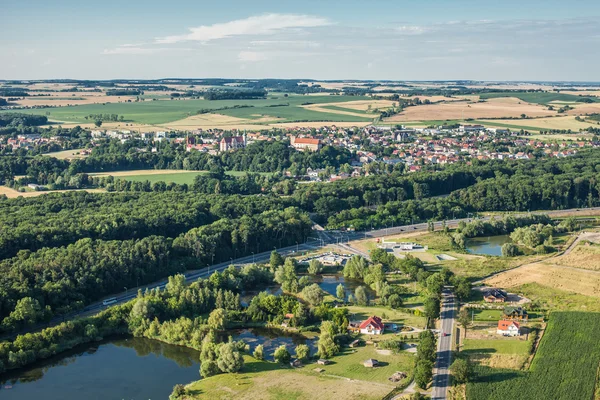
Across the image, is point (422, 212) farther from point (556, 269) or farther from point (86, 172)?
point (86, 172)

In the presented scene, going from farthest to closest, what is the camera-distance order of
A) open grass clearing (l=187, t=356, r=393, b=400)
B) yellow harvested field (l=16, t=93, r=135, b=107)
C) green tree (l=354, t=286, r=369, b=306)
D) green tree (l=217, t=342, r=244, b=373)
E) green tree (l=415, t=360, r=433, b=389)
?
yellow harvested field (l=16, t=93, r=135, b=107) → green tree (l=354, t=286, r=369, b=306) → green tree (l=217, t=342, r=244, b=373) → green tree (l=415, t=360, r=433, b=389) → open grass clearing (l=187, t=356, r=393, b=400)

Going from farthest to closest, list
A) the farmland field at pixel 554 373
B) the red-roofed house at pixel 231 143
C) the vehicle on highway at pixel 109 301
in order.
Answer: the red-roofed house at pixel 231 143 → the vehicle on highway at pixel 109 301 → the farmland field at pixel 554 373

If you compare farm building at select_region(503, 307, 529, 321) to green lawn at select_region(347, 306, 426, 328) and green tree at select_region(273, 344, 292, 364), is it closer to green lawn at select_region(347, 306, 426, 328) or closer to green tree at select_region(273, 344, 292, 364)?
green lawn at select_region(347, 306, 426, 328)

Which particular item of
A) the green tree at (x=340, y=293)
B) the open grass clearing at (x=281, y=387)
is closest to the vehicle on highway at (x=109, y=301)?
the open grass clearing at (x=281, y=387)

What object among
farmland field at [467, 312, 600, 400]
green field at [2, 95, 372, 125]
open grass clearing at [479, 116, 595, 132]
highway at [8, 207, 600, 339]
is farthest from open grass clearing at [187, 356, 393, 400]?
open grass clearing at [479, 116, 595, 132]

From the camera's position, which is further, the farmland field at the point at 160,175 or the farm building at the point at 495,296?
the farmland field at the point at 160,175

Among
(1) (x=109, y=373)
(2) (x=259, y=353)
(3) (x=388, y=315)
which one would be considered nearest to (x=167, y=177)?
(3) (x=388, y=315)

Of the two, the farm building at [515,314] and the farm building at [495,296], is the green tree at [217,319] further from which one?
the farm building at [495,296]
